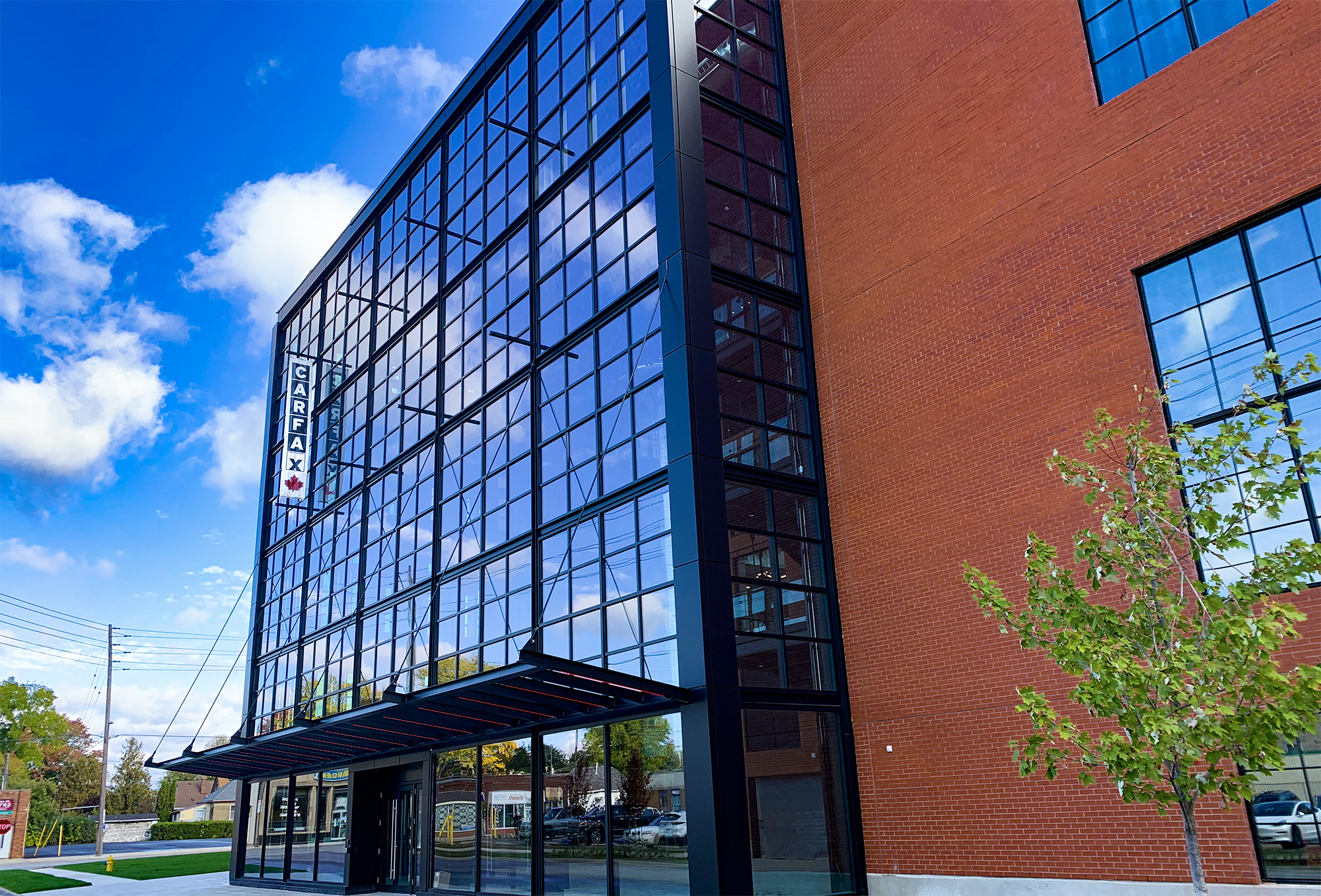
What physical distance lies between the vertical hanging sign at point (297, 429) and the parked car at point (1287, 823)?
28097mm

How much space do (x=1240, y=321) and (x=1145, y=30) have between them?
506 centimetres

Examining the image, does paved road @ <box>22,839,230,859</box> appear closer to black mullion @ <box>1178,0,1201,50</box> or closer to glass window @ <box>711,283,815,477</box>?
glass window @ <box>711,283,815,477</box>

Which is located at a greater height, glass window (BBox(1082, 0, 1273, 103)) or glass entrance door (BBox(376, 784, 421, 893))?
glass window (BBox(1082, 0, 1273, 103))

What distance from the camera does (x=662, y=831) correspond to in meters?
15.7

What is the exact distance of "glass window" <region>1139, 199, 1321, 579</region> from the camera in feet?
41.6

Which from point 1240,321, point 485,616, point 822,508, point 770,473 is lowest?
point 485,616

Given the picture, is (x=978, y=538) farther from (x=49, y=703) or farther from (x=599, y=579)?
(x=49, y=703)

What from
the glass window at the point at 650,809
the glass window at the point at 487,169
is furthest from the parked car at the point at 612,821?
the glass window at the point at 487,169

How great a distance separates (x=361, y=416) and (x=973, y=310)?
20289 millimetres

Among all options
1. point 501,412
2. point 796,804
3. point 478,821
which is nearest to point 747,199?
point 501,412

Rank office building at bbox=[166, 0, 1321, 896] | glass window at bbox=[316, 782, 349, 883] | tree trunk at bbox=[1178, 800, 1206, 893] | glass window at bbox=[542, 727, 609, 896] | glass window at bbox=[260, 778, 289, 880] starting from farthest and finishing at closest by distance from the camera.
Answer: glass window at bbox=[260, 778, 289, 880] < glass window at bbox=[316, 782, 349, 883] < glass window at bbox=[542, 727, 609, 896] < office building at bbox=[166, 0, 1321, 896] < tree trunk at bbox=[1178, 800, 1206, 893]

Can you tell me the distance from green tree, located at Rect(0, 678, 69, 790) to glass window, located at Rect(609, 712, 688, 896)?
245ft

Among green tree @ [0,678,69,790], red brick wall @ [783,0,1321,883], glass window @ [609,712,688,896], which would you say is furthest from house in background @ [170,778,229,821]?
red brick wall @ [783,0,1321,883]

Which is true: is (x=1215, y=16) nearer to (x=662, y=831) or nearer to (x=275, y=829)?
(x=662, y=831)
